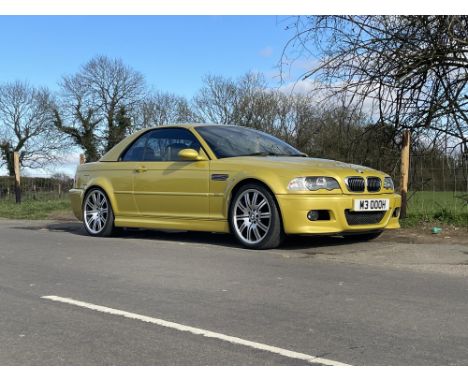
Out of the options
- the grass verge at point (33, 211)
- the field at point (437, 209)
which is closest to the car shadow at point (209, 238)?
the field at point (437, 209)

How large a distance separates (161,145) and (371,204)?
3140mm

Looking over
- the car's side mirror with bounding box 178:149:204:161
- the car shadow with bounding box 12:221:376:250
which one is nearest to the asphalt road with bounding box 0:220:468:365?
the car shadow with bounding box 12:221:376:250

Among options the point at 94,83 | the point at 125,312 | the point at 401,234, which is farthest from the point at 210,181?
the point at 94,83

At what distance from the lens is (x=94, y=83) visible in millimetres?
59906

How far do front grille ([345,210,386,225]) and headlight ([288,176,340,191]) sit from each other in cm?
38

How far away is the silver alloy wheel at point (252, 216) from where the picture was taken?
7371 millimetres

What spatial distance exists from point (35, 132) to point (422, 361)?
61.9 metres

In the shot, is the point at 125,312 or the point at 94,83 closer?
the point at 125,312

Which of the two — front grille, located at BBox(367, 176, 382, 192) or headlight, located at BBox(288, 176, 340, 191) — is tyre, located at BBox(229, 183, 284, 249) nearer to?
headlight, located at BBox(288, 176, 340, 191)

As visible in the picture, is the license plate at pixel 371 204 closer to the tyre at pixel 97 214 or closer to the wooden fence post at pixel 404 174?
the wooden fence post at pixel 404 174

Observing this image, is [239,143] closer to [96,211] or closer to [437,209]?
[96,211]

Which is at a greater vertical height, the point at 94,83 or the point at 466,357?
the point at 94,83

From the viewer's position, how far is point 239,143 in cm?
844
